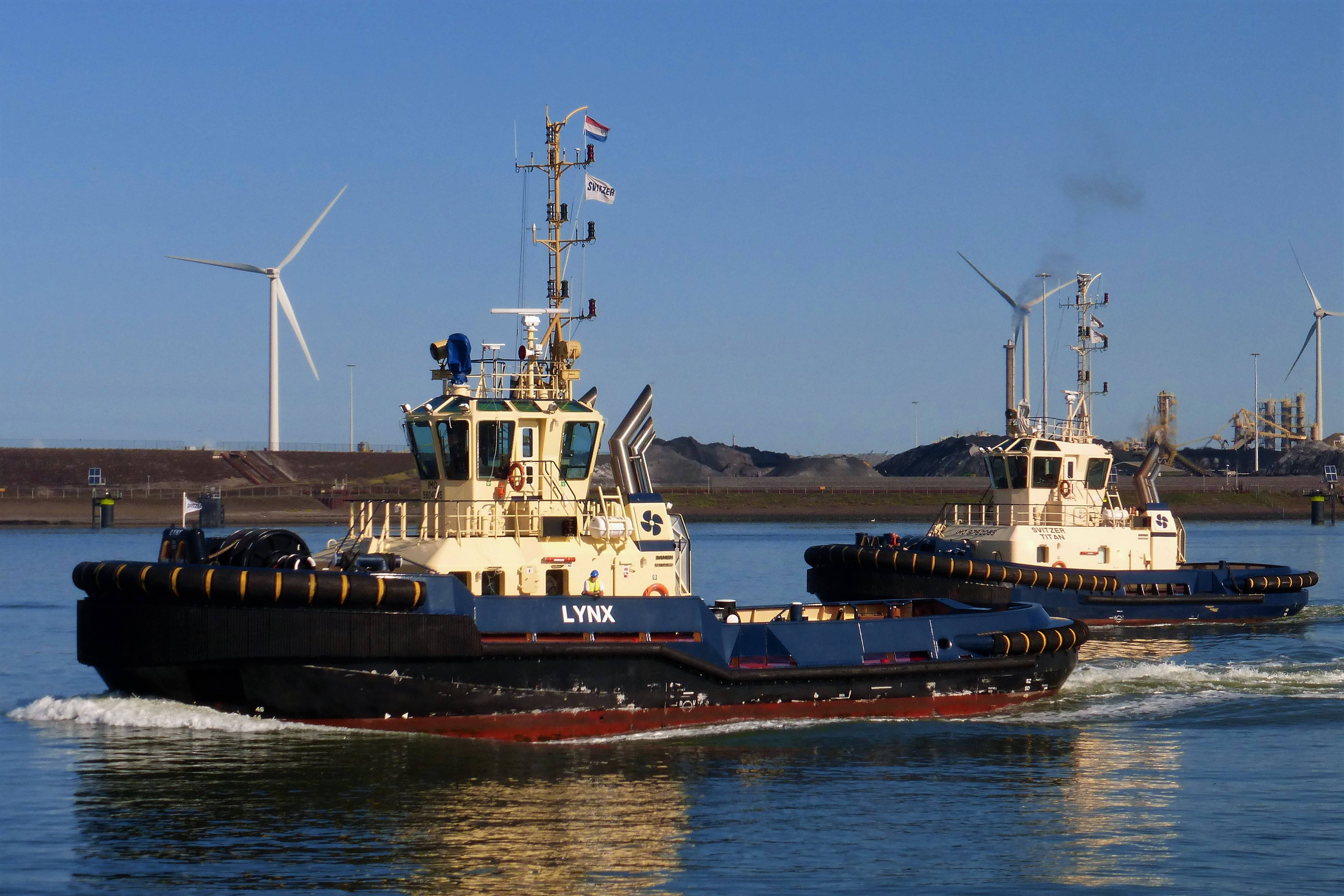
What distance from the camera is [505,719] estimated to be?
40.4 feet

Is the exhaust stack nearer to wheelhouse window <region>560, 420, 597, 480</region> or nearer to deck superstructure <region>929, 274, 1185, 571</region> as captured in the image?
deck superstructure <region>929, 274, 1185, 571</region>

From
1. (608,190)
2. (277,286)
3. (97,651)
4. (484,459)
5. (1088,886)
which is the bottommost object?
(1088,886)

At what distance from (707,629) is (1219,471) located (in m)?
97.4

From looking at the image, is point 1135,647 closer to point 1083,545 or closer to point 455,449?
point 1083,545

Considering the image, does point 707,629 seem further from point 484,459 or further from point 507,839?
point 507,839

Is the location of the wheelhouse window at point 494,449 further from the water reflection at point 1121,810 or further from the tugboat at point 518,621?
the water reflection at point 1121,810

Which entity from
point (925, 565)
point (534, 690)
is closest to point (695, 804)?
point (534, 690)

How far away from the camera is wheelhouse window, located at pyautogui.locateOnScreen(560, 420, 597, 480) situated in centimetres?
1352

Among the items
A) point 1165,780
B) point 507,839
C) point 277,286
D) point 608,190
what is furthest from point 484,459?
point 277,286

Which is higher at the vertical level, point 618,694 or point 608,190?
point 608,190

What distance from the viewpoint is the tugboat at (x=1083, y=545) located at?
22609mm

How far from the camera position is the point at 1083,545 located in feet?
77.3

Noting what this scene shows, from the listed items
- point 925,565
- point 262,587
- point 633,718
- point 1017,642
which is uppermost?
point 262,587

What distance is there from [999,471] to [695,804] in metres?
14.5
